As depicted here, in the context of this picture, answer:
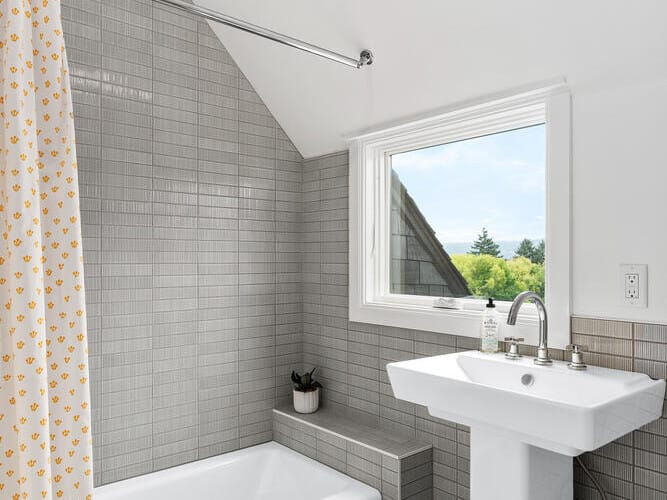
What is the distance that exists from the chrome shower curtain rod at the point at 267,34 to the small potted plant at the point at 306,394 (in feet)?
5.07

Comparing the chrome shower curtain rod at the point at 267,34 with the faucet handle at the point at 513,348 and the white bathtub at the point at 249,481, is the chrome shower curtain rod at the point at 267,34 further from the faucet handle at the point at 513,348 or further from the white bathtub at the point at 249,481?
the white bathtub at the point at 249,481

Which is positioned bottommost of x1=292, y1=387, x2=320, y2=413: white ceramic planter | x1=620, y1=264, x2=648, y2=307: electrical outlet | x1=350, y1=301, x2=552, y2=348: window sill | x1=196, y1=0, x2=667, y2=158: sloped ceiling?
x1=292, y1=387, x2=320, y2=413: white ceramic planter

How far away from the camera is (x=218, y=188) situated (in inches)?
106

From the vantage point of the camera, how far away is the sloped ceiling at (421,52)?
5.43 feet

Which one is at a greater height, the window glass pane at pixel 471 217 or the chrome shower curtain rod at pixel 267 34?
the chrome shower curtain rod at pixel 267 34

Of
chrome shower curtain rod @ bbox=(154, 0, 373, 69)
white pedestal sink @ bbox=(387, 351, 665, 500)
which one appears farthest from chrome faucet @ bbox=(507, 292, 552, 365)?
chrome shower curtain rod @ bbox=(154, 0, 373, 69)

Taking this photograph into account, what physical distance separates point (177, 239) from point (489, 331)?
4.79 ft

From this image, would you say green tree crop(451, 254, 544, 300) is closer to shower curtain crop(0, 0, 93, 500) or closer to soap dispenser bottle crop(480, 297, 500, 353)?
soap dispenser bottle crop(480, 297, 500, 353)

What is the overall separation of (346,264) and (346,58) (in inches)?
40.6

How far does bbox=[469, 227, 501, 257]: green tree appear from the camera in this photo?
7.63 ft

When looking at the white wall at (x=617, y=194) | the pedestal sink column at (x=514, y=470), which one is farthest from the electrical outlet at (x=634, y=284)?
the pedestal sink column at (x=514, y=470)

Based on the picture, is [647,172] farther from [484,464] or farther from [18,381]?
[18,381]

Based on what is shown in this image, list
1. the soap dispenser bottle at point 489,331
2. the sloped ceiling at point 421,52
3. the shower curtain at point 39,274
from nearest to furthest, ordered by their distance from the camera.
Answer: the shower curtain at point 39,274
the sloped ceiling at point 421,52
the soap dispenser bottle at point 489,331

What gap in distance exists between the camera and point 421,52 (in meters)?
2.11
